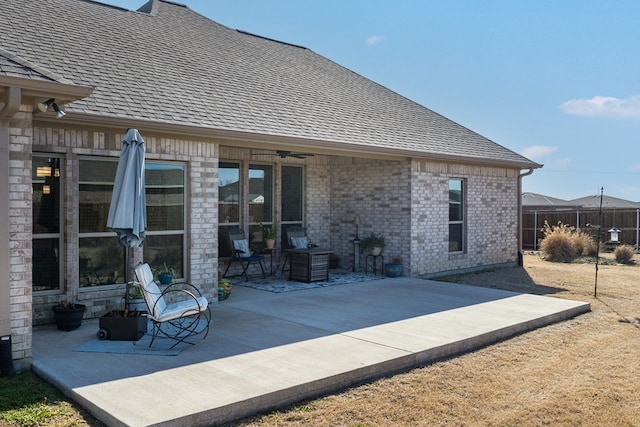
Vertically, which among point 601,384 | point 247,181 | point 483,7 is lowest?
point 601,384

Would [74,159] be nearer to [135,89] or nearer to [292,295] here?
[135,89]

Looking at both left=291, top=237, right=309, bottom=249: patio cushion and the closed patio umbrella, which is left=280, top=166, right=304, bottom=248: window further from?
the closed patio umbrella

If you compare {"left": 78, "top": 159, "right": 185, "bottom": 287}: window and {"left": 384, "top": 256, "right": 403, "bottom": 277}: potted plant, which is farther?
{"left": 384, "top": 256, "right": 403, "bottom": 277}: potted plant

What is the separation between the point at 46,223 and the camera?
7195 mm

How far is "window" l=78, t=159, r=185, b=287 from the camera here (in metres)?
7.48

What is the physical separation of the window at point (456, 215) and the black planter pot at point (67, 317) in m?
8.68

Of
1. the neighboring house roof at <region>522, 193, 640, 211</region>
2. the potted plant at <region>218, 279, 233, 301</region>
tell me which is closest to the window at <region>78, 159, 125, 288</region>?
the potted plant at <region>218, 279, 233, 301</region>

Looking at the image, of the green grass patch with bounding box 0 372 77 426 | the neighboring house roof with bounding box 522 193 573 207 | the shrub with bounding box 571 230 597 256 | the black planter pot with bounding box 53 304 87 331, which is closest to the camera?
the green grass patch with bounding box 0 372 77 426

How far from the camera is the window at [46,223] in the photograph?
23.2ft

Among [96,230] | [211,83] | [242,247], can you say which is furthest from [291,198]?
[96,230]

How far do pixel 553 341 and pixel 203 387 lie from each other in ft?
14.8

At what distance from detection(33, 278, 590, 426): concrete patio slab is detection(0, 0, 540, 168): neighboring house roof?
2790 mm

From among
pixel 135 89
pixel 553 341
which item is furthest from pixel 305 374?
pixel 135 89

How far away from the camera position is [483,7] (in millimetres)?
10750
